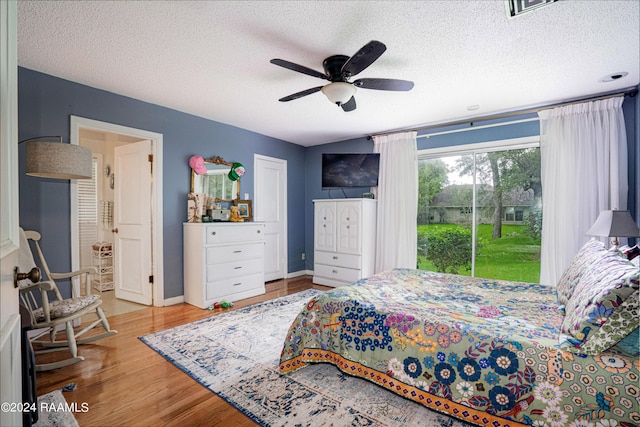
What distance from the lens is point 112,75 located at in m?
2.86

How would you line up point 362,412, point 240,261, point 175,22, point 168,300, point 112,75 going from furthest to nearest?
point 240,261 < point 168,300 < point 112,75 < point 175,22 < point 362,412

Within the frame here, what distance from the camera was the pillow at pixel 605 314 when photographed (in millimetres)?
1305

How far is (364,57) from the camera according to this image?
204 cm

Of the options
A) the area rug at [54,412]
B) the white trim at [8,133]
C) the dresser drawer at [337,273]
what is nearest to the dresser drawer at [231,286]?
the dresser drawer at [337,273]

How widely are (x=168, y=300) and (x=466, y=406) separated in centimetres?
347

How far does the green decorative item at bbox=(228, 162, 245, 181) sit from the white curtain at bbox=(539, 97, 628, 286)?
3.93 metres

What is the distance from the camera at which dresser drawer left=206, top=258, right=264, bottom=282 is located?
12.4 feet

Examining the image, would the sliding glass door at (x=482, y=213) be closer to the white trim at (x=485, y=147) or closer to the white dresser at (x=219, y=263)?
the white trim at (x=485, y=147)

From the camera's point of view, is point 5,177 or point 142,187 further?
point 142,187

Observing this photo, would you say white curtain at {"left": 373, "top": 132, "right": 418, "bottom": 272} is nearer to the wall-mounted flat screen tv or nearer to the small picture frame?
the wall-mounted flat screen tv

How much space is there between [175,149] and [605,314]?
168 inches

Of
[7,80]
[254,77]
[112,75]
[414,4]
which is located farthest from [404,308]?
[112,75]

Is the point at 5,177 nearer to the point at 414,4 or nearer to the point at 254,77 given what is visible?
the point at 414,4

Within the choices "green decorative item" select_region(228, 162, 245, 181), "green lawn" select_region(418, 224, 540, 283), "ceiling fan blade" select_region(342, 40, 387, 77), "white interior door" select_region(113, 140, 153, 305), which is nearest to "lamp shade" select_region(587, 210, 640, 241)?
"green lawn" select_region(418, 224, 540, 283)
